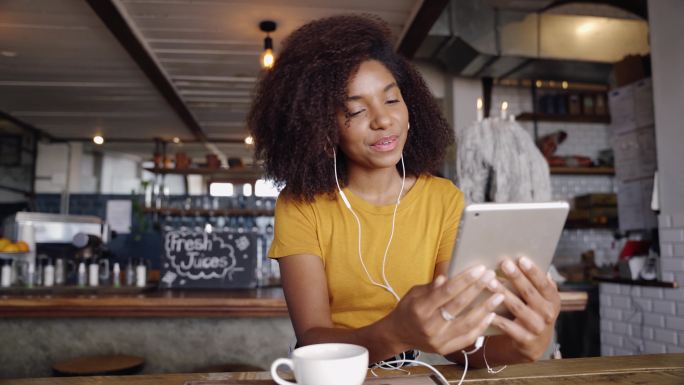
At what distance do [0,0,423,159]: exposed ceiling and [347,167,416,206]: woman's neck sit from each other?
2.28 metres

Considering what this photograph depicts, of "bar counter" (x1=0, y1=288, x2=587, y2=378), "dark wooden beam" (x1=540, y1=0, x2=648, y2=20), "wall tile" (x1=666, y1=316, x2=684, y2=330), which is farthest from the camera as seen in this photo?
"dark wooden beam" (x1=540, y1=0, x2=648, y2=20)

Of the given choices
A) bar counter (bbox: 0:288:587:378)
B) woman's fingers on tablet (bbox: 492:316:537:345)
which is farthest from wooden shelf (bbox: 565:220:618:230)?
woman's fingers on tablet (bbox: 492:316:537:345)

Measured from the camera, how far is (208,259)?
9.39 ft

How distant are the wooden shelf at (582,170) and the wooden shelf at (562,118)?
1.85ft

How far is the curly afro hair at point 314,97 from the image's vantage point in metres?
1.33

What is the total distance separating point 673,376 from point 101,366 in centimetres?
207

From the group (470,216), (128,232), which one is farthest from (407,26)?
(128,232)

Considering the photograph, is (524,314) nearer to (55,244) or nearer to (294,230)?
(294,230)

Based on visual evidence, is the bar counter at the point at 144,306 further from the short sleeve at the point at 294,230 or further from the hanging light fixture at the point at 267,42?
the hanging light fixture at the point at 267,42

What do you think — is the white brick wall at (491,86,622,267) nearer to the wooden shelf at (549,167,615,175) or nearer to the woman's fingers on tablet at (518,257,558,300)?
the wooden shelf at (549,167,615,175)

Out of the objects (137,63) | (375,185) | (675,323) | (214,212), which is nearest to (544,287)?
(375,185)

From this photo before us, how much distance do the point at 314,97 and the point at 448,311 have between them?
0.71m

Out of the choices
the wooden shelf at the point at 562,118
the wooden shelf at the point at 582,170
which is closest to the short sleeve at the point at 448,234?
the wooden shelf at the point at 582,170

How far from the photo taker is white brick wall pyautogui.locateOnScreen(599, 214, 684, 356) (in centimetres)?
307
